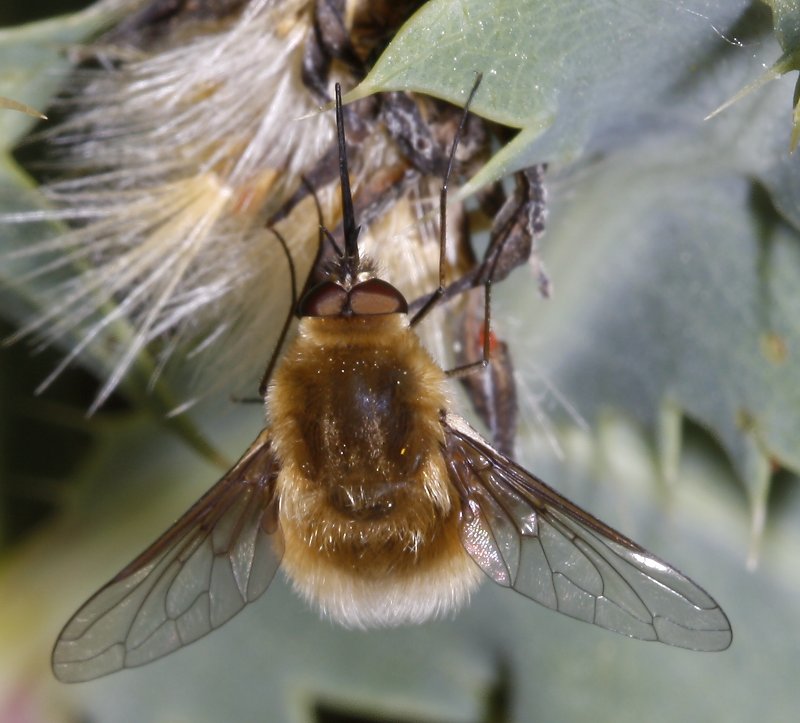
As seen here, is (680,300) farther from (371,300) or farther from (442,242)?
(371,300)

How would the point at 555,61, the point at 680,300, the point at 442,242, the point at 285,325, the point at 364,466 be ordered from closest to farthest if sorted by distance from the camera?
the point at 555,61, the point at 364,466, the point at 442,242, the point at 285,325, the point at 680,300

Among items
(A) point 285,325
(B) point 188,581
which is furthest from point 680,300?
(B) point 188,581

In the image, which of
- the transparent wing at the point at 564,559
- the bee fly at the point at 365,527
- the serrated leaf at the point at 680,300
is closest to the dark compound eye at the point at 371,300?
the bee fly at the point at 365,527

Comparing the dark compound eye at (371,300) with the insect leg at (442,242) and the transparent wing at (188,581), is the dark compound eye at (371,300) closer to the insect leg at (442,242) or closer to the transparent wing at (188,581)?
the insect leg at (442,242)

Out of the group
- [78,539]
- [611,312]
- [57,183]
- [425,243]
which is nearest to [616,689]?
[611,312]

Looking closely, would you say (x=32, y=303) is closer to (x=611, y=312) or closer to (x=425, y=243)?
(x=425, y=243)

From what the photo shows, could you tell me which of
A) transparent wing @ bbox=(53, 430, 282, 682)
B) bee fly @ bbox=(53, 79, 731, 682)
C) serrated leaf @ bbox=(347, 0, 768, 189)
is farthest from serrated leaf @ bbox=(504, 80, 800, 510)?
transparent wing @ bbox=(53, 430, 282, 682)
